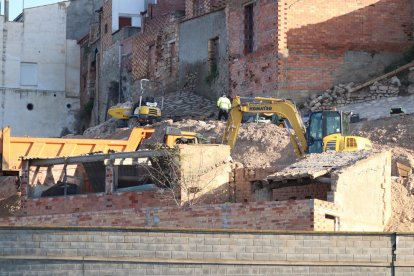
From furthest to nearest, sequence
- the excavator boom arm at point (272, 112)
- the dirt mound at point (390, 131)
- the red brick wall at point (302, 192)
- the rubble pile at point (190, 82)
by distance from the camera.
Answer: the rubble pile at point (190, 82) → the dirt mound at point (390, 131) → the excavator boom arm at point (272, 112) → the red brick wall at point (302, 192)

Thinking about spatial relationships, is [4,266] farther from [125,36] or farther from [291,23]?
[125,36]

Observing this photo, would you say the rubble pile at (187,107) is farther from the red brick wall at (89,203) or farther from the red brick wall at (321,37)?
the red brick wall at (89,203)

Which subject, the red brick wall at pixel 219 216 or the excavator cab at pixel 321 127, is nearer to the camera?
the red brick wall at pixel 219 216

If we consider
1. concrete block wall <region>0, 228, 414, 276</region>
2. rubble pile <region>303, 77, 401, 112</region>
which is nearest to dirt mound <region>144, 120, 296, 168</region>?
rubble pile <region>303, 77, 401, 112</region>

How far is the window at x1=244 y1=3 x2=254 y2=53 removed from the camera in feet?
159

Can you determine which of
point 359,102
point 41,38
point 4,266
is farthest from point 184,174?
point 41,38

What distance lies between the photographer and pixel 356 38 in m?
46.8

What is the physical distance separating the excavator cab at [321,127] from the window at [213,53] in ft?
48.2

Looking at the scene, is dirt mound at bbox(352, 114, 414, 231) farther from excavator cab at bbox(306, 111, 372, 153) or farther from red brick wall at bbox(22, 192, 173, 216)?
red brick wall at bbox(22, 192, 173, 216)

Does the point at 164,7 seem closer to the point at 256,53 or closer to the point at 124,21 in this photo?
the point at 124,21

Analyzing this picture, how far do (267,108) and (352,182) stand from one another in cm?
827

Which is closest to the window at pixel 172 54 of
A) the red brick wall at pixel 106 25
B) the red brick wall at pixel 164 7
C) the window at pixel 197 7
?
the window at pixel 197 7

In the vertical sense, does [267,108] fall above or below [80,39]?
below

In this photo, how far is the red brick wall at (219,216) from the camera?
1119 inches
